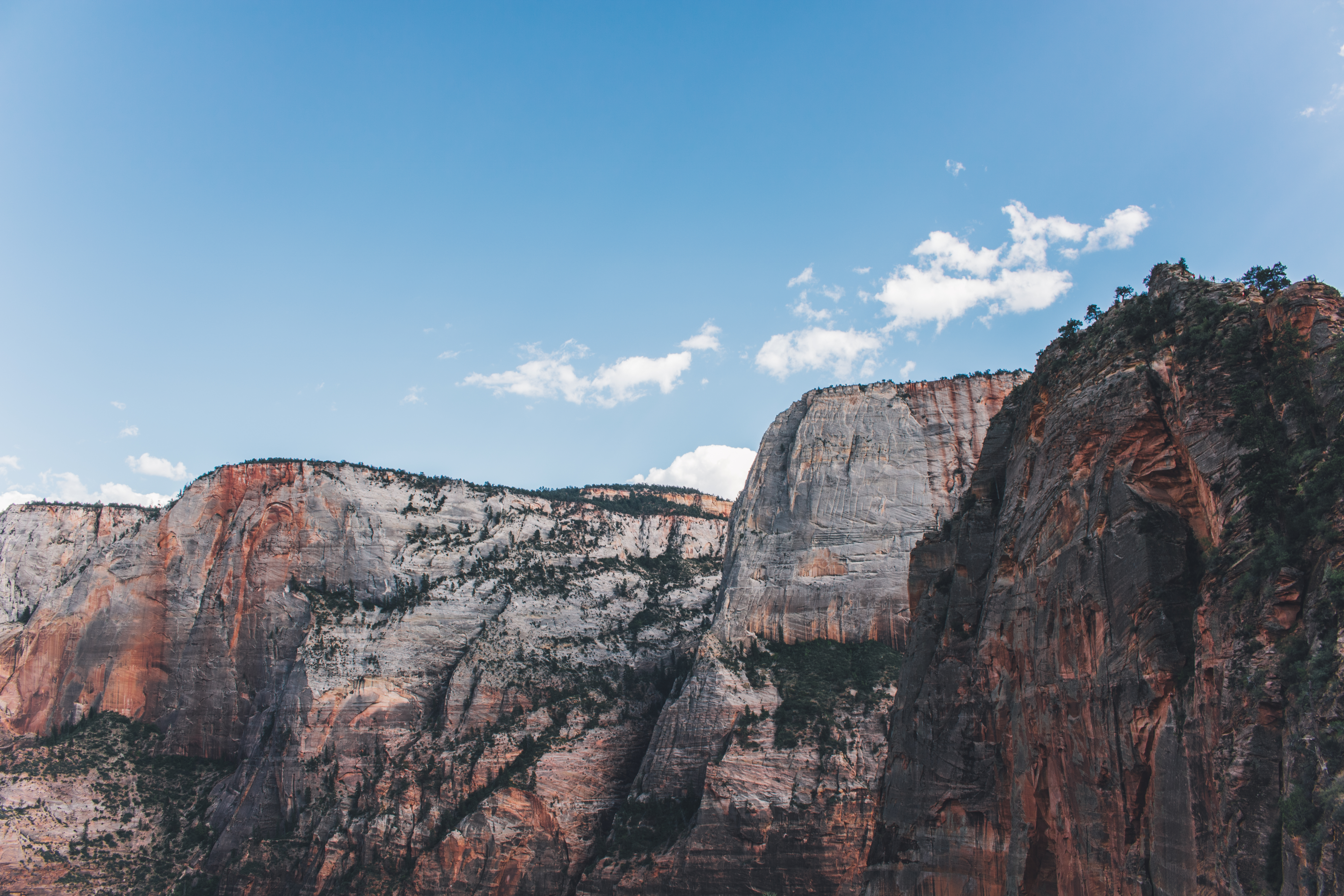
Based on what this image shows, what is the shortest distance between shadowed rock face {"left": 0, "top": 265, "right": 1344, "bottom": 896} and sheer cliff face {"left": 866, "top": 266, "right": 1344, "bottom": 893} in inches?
4.2

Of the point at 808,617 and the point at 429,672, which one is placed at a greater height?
the point at 808,617

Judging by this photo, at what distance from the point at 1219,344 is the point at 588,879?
5244 cm

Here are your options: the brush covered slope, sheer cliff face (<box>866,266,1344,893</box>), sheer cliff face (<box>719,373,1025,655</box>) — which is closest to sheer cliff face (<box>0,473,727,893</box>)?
the brush covered slope

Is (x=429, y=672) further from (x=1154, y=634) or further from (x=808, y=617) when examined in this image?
(x=1154, y=634)

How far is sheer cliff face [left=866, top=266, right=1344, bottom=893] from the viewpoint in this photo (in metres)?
18.2

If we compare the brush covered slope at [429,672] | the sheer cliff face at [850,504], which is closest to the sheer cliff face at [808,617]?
the sheer cliff face at [850,504]

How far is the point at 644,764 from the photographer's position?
66.8 meters

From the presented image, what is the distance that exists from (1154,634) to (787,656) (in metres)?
49.8

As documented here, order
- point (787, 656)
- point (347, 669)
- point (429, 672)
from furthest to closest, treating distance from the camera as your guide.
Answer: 1. point (429, 672)
2. point (347, 669)
3. point (787, 656)

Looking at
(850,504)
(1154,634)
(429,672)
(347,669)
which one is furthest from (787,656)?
(1154,634)

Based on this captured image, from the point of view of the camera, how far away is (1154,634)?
22469 mm

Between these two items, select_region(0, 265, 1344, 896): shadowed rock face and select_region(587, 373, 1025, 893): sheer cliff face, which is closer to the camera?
select_region(0, 265, 1344, 896): shadowed rock face

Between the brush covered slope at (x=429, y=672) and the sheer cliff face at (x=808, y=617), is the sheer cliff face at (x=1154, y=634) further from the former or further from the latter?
the brush covered slope at (x=429, y=672)

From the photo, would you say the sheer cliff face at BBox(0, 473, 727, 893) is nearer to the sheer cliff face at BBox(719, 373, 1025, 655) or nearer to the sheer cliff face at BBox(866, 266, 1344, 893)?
the sheer cliff face at BBox(719, 373, 1025, 655)
